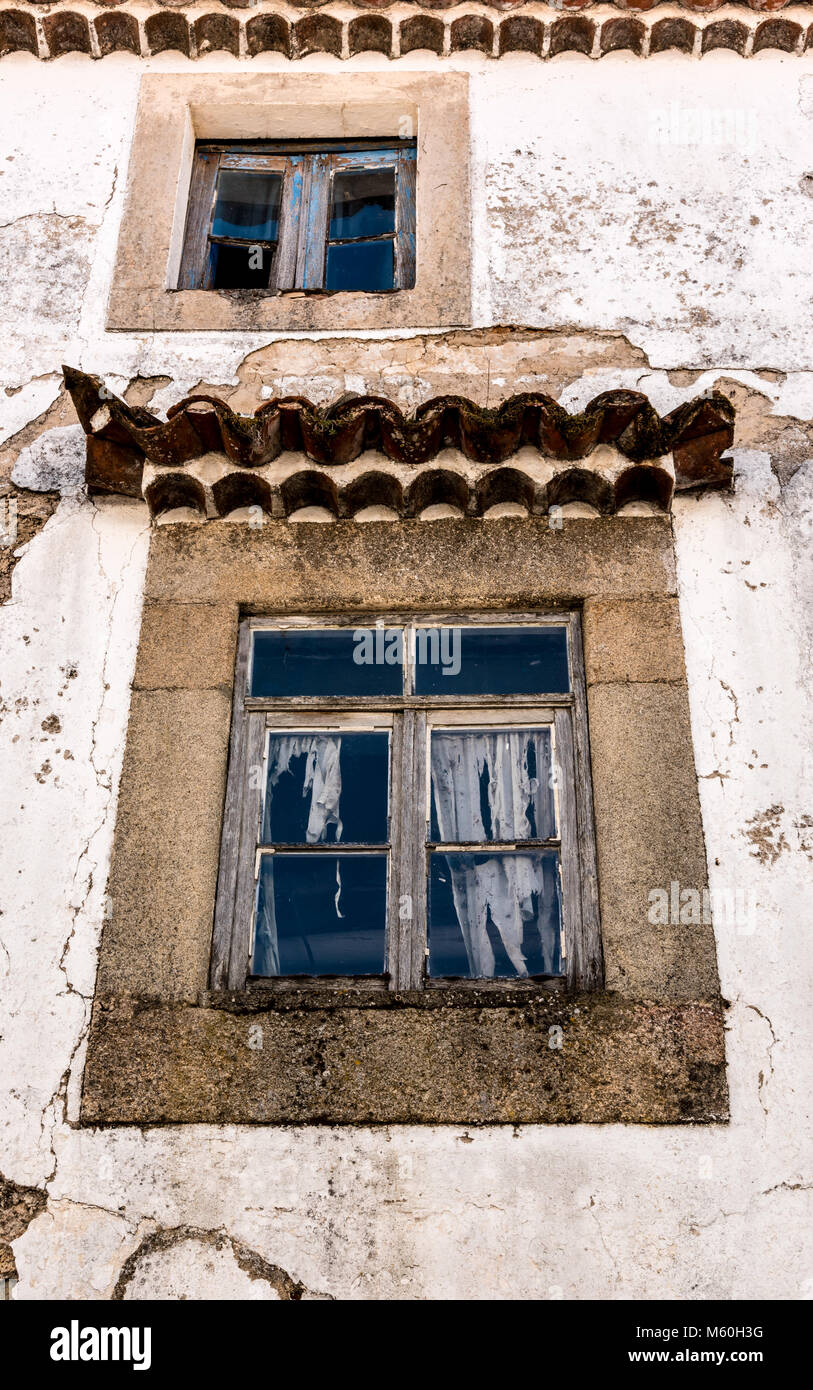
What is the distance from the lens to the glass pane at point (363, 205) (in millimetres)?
6188

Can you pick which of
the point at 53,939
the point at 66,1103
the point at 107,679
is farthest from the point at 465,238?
the point at 66,1103

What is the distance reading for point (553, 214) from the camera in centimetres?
588

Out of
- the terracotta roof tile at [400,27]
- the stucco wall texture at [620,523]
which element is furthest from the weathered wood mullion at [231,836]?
the terracotta roof tile at [400,27]

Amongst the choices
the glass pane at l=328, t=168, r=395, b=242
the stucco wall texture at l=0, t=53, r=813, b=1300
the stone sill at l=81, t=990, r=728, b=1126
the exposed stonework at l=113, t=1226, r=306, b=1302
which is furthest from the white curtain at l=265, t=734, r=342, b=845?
the glass pane at l=328, t=168, r=395, b=242

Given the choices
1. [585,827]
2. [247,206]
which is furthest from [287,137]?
[585,827]

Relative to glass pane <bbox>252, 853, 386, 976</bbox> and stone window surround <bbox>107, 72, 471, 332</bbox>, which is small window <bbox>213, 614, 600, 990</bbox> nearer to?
glass pane <bbox>252, 853, 386, 976</bbox>

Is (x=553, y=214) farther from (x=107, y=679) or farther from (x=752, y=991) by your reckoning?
(x=752, y=991)

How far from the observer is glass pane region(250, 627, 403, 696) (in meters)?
4.92

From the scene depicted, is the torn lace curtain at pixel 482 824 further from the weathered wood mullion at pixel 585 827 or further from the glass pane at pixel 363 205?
the glass pane at pixel 363 205

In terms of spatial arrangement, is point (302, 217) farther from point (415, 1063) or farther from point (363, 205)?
point (415, 1063)

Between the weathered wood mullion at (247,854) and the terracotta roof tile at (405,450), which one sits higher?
the terracotta roof tile at (405,450)

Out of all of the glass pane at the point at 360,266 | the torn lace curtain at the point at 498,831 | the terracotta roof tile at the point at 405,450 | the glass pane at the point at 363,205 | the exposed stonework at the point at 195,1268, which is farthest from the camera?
the glass pane at the point at 363,205

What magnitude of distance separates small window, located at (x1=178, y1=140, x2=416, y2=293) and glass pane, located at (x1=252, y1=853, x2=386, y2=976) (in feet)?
8.36
